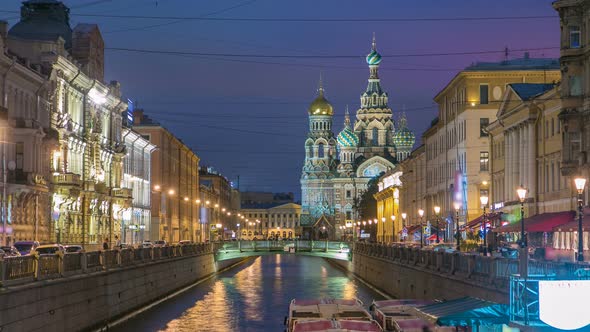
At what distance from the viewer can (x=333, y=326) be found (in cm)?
3347

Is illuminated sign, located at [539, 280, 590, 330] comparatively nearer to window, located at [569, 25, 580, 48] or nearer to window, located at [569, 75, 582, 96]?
window, located at [569, 75, 582, 96]

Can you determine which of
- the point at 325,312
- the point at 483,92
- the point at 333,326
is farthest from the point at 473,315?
the point at 483,92

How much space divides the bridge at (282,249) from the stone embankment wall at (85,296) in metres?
43.7

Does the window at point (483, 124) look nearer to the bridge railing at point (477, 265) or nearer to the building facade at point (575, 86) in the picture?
the bridge railing at point (477, 265)

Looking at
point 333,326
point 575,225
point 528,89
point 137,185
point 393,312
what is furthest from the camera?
point 137,185

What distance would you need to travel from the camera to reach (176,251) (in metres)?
82.9

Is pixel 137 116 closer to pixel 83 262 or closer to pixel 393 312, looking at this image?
pixel 83 262

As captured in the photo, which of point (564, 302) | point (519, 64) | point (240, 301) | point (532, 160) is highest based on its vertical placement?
point (519, 64)

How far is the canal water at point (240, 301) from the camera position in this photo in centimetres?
5672

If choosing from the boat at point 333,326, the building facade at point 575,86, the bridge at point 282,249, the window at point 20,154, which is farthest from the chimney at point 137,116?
the boat at point 333,326

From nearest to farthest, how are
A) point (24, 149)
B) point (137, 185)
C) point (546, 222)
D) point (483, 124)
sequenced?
point (546, 222), point (24, 149), point (483, 124), point (137, 185)

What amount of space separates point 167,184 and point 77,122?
5592 centimetres

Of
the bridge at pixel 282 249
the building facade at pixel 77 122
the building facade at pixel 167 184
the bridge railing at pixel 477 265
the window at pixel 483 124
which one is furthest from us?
the building facade at pixel 167 184

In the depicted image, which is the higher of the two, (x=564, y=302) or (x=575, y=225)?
(x=575, y=225)
